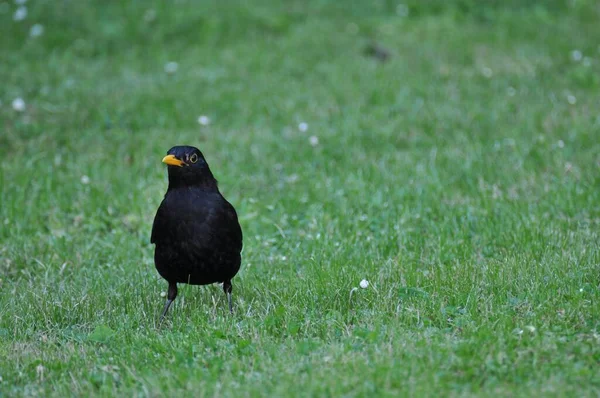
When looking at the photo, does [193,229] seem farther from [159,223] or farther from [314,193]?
[314,193]

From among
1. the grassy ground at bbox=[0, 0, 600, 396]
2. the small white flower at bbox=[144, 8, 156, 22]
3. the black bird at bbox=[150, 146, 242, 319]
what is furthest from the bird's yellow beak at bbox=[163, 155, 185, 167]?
the small white flower at bbox=[144, 8, 156, 22]

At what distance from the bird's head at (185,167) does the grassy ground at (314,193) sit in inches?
34.5

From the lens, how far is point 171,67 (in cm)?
1112

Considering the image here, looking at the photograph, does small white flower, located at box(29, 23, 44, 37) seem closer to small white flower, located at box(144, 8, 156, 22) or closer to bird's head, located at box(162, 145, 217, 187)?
small white flower, located at box(144, 8, 156, 22)

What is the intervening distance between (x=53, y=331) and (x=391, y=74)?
255 inches

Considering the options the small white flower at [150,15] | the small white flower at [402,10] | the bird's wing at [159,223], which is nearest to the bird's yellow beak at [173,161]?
the bird's wing at [159,223]

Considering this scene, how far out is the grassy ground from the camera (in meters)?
4.40

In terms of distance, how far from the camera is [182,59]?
1155cm

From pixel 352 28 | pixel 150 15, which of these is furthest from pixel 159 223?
pixel 150 15

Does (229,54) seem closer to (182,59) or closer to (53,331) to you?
(182,59)

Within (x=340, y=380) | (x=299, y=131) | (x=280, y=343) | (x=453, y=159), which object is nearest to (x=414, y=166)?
(x=453, y=159)

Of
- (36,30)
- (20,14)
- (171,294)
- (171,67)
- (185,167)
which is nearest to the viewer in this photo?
(185,167)

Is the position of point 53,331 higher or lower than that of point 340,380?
lower

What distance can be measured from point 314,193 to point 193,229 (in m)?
2.44
